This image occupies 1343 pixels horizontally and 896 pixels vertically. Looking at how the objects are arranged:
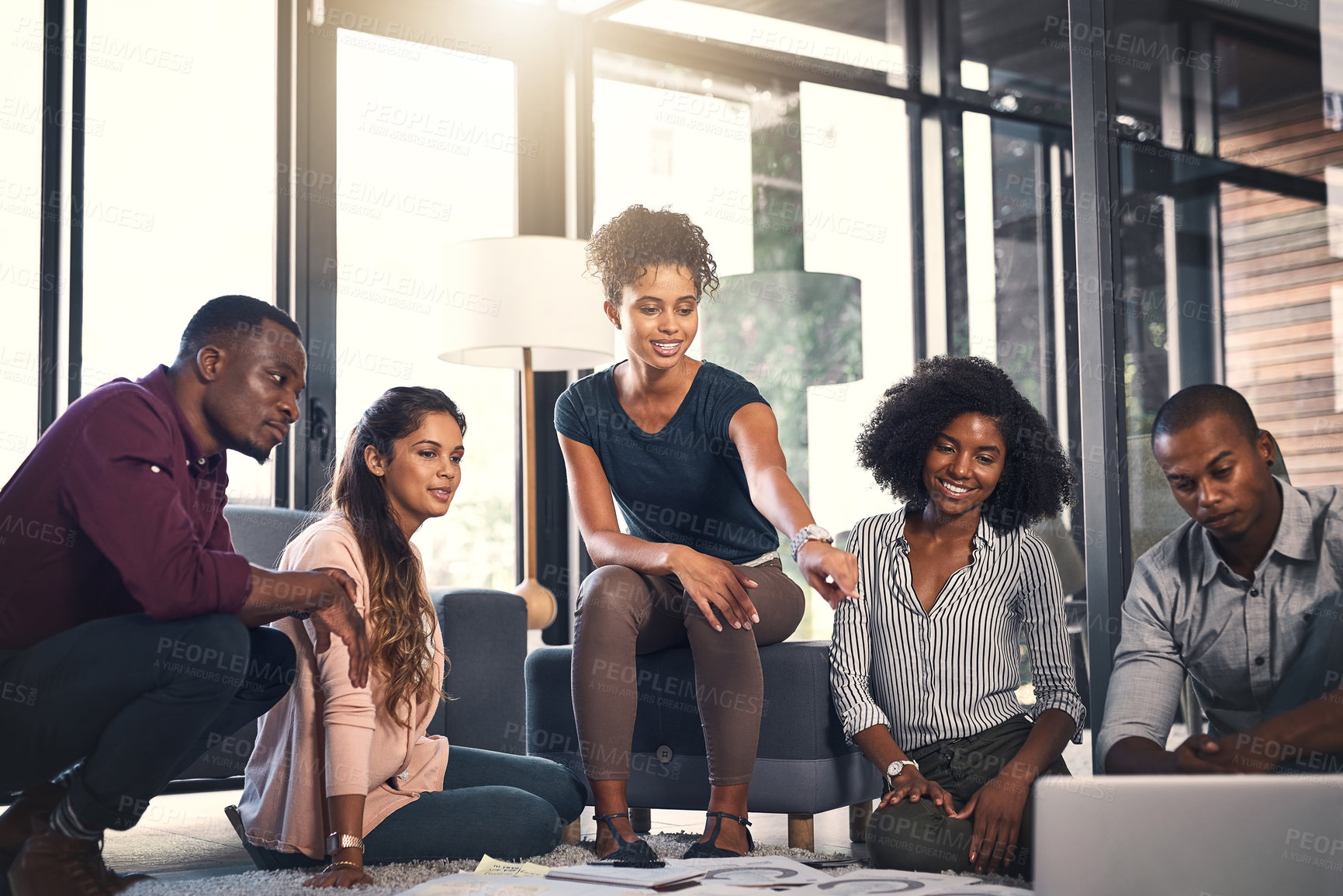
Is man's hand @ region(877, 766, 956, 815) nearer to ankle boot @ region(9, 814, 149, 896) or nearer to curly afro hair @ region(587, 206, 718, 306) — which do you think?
curly afro hair @ region(587, 206, 718, 306)

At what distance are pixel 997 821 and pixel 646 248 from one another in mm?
1141

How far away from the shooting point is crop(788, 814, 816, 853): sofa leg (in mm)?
2232

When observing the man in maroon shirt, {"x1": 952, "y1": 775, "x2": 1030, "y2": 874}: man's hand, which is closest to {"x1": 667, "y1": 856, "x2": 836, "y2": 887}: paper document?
{"x1": 952, "y1": 775, "x2": 1030, "y2": 874}: man's hand

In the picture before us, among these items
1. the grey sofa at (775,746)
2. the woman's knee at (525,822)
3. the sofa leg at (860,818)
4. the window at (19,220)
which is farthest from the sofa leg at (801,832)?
the window at (19,220)

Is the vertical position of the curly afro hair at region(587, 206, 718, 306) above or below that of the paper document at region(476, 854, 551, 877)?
above

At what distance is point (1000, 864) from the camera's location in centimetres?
186

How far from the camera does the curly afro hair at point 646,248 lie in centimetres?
221

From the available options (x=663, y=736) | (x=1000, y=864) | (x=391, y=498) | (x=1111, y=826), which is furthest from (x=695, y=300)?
(x=1111, y=826)

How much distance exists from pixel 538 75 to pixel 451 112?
361 mm

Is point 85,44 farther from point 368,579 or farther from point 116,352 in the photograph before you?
point 368,579

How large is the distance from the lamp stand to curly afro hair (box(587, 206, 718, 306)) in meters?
1.38

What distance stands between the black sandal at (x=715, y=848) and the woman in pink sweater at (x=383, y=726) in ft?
0.93

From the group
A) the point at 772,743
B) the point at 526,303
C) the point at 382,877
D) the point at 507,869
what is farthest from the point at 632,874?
the point at 526,303

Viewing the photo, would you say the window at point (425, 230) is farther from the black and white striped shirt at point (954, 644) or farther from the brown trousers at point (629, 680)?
the black and white striped shirt at point (954, 644)
